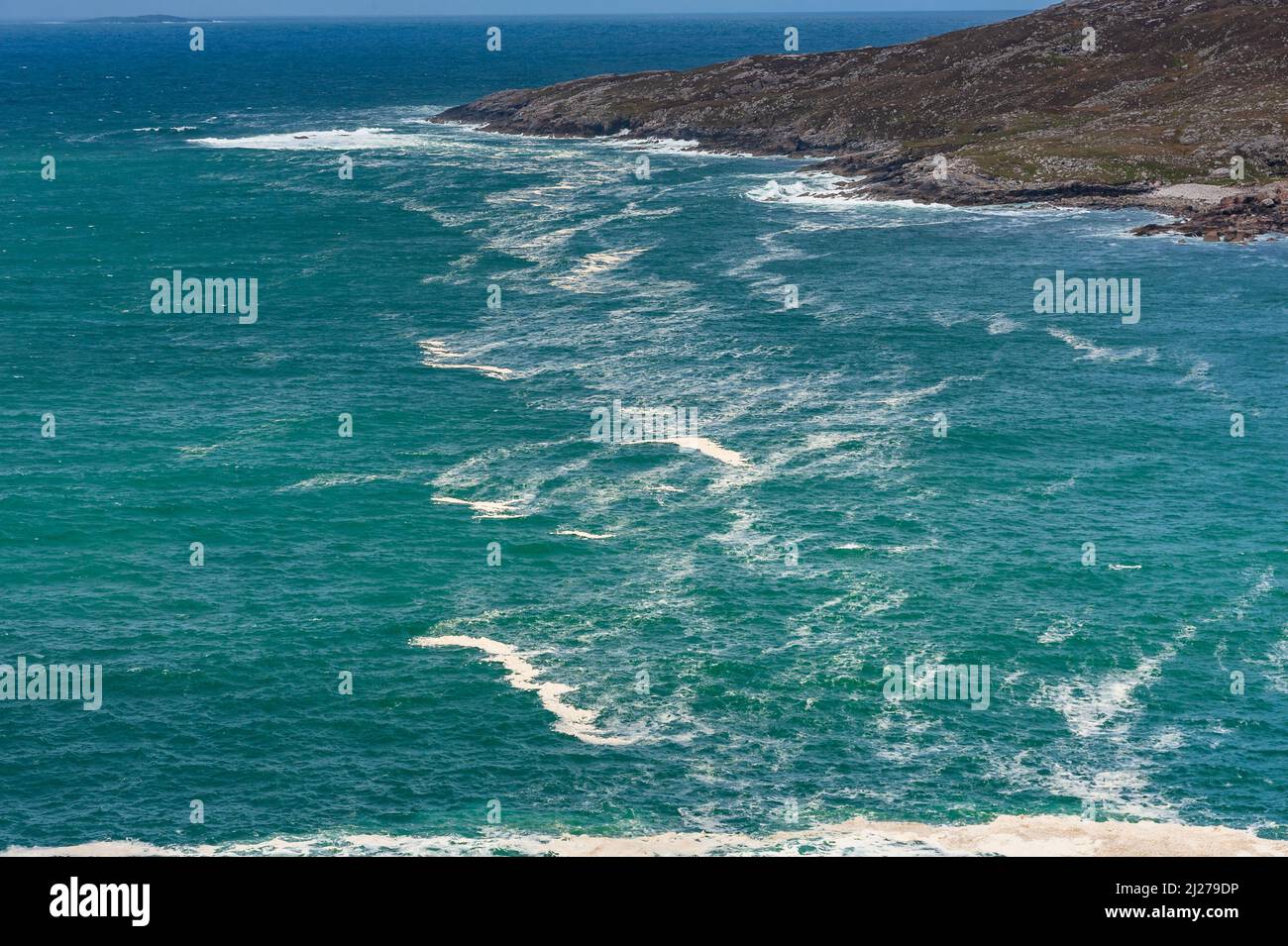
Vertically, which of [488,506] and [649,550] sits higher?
[488,506]

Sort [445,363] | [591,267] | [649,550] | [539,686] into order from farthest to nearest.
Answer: [591,267] < [445,363] < [649,550] < [539,686]

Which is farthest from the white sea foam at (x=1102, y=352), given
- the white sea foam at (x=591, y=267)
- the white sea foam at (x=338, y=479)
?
the white sea foam at (x=338, y=479)

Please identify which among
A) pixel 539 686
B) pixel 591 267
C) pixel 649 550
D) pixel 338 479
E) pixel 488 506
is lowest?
pixel 539 686

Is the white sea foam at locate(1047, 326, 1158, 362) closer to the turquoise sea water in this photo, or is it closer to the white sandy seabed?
the turquoise sea water

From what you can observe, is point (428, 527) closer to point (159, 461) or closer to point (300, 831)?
point (159, 461)

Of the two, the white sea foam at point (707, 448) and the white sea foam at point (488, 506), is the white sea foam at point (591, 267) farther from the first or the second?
the white sea foam at point (488, 506)

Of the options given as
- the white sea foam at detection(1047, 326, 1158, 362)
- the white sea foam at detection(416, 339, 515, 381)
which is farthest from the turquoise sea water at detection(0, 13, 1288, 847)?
the white sea foam at detection(416, 339, 515, 381)

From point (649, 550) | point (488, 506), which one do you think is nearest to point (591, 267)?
point (488, 506)

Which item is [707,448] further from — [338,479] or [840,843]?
[840,843]
